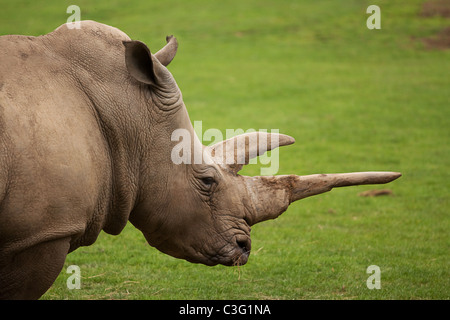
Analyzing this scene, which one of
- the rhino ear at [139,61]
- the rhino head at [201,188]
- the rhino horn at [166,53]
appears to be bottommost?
the rhino head at [201,188]

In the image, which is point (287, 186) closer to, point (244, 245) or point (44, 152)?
point (244, 245)

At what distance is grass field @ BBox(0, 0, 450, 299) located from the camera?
6137 mm

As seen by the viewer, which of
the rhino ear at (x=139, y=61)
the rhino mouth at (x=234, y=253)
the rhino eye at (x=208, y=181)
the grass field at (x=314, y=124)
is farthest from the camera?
the grass field at (x=314, y=124)

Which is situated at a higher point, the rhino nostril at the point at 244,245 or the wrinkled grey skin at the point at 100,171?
the wrinkled grey skin at the point at 100,171

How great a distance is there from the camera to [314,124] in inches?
520

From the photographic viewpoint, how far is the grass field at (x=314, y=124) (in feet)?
20.1

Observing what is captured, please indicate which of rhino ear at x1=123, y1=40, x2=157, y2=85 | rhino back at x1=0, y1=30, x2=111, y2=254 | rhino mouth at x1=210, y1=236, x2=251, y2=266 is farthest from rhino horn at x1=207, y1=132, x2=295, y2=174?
rhino back at x1=0, y1=30, x2=111, y2=254

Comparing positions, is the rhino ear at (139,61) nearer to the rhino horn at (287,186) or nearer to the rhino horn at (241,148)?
the rhino horn at (241,148)

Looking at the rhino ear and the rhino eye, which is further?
the rhino eye

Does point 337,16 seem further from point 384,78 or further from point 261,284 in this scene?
point 261,284

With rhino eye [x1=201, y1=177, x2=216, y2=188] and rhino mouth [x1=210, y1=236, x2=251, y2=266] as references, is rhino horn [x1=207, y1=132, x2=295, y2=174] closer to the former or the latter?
rhino eye [x1=201, y1=177, x2=216, y2=188]

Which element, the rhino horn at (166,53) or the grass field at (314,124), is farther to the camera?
the grass field at (314,124)

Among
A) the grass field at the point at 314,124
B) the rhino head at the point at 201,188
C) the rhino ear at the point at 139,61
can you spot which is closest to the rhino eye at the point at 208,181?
the rhino head at the point at 201,188

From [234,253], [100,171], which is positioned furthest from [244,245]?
[100,171]
